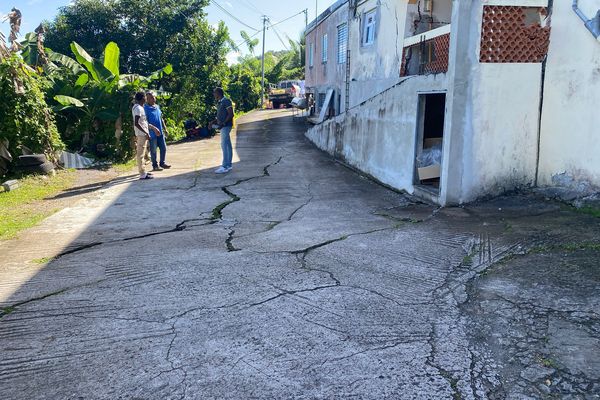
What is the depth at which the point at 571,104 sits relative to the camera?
6906 mm

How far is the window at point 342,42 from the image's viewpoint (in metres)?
16.8

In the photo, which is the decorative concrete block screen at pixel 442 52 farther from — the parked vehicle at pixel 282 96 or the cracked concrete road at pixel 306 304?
the parked vehicle at pixel 282 96

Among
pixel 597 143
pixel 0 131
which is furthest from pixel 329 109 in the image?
pixel 597 143

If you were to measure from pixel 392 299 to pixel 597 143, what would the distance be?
4.37 metres

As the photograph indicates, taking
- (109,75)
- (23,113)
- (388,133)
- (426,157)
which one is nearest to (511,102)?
(426,157)

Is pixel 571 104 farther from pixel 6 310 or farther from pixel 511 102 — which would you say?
pixel 6 310

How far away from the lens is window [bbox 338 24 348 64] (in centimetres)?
1677

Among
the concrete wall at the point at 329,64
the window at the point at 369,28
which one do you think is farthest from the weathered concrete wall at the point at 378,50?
the concrete wall at the point at 329,64

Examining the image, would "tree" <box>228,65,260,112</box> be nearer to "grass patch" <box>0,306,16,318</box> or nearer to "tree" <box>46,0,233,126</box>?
"tree" <box>46,0,233,126</box>

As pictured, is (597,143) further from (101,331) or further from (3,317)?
(3,317)

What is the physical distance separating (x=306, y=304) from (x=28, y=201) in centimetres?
680

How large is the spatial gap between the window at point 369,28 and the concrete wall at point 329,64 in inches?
96.3

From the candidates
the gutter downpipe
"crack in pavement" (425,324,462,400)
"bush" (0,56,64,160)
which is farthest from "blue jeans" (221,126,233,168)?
"crack in pavement" (425,324,462,400)

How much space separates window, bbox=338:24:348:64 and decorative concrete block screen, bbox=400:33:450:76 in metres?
5.78
